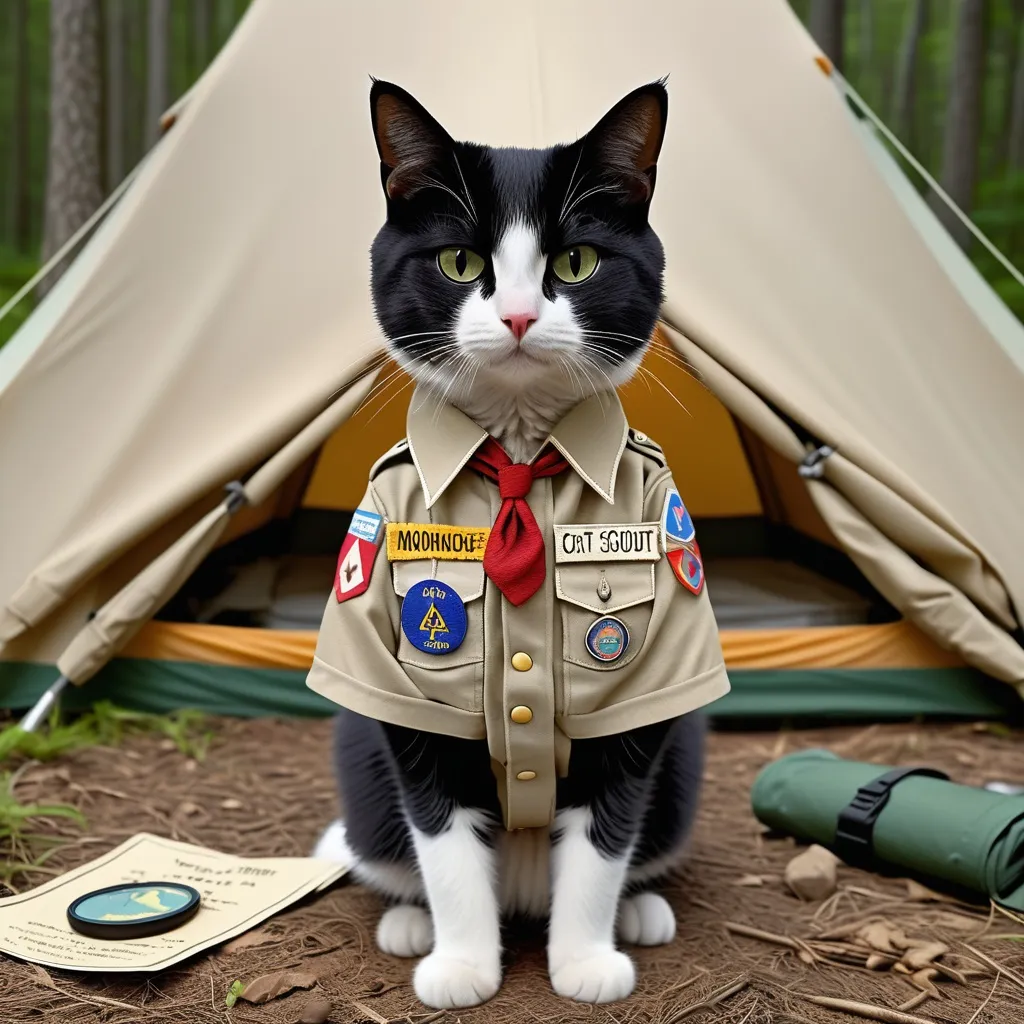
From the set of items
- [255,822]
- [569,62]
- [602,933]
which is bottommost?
[255,822]

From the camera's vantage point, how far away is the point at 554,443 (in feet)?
3.64

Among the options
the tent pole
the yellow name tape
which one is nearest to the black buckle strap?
the yellow name tape

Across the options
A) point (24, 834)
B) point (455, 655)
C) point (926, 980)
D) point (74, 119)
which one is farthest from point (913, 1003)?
point (74, 119)

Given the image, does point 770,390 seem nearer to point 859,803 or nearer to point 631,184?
point 859,803

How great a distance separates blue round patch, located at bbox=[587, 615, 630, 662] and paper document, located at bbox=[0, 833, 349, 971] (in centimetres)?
61

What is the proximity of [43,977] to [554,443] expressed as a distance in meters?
0.85

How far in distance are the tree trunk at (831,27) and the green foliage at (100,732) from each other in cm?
505

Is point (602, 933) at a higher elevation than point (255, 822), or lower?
higher

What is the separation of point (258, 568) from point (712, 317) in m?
1.42

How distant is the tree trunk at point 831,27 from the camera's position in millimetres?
5617

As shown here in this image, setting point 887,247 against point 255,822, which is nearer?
point 255,822

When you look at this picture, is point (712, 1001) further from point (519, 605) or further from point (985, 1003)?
point (519, 605)

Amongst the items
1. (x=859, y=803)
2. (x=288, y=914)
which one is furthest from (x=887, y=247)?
(x=288, y=914)

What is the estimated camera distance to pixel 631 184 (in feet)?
3.52
